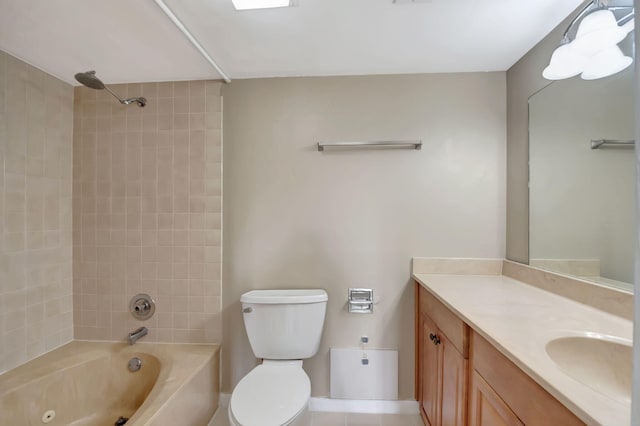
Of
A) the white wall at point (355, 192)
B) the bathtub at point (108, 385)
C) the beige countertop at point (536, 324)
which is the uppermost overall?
the white wall at point (355, 192)

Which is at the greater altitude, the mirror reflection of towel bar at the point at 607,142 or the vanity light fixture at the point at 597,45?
the vanity light fixture at the point at 597,45

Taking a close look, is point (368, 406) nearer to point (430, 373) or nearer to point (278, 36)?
point (430, 373)

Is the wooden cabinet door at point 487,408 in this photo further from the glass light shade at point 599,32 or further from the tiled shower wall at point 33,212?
the tiled shower wall at point 33,212

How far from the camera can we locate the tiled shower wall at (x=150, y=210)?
1619 mm

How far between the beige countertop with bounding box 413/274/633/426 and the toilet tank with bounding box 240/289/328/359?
0.69 meters

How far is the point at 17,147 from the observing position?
54.5 inches

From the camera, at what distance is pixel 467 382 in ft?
3.00

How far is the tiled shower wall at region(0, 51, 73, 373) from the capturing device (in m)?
1.34

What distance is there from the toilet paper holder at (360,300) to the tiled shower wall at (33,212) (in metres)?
1.89

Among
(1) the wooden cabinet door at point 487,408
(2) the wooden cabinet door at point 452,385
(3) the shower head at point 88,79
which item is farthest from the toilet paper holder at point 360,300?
(3) the shower head at point 88,79

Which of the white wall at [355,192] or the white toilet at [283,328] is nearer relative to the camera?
the white toilet at [283,328]

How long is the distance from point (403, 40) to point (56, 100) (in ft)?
7.11

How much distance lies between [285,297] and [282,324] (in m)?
0.16

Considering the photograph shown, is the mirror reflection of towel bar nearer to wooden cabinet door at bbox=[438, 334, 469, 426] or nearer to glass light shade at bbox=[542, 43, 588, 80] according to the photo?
glass light shade at bbox=[542, 43, 588, 80]
